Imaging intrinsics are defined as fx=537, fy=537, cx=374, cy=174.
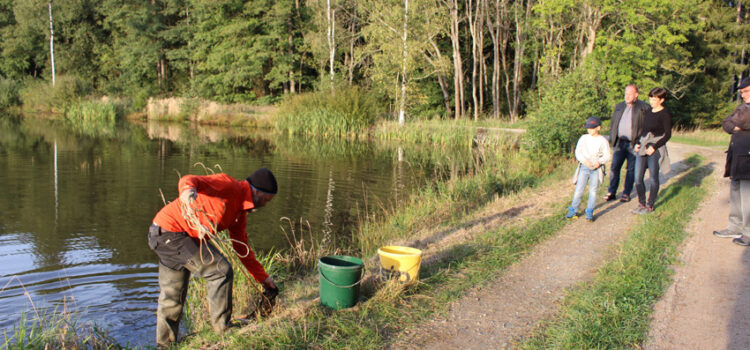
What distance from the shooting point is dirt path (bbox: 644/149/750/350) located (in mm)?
4168

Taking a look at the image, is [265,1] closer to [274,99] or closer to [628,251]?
[274,99]

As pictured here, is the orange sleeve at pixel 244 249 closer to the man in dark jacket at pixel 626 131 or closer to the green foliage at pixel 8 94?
the man in dark jacket at pixel 626 131

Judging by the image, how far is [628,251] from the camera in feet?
20.2

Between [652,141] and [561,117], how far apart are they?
7170 millimetres

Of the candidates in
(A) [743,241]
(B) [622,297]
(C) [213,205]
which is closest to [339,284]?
(C) [213,205]

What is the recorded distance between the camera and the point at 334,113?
93.1ft

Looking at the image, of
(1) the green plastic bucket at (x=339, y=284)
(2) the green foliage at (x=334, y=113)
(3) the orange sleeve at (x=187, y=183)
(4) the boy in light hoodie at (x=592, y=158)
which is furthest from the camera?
(2) the green foliage at (x=334, y=113)

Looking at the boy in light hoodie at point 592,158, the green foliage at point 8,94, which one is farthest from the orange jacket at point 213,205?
the green foliage at point 8,94

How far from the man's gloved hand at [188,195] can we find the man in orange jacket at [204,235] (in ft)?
0.36

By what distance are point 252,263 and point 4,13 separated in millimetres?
67135

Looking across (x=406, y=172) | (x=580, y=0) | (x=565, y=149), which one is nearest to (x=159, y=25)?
(x=580, y=0)

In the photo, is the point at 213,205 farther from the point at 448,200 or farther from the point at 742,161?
the point at 448,200

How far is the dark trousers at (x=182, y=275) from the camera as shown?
14.1 ft

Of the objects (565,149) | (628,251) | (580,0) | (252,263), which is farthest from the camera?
(580,0)
